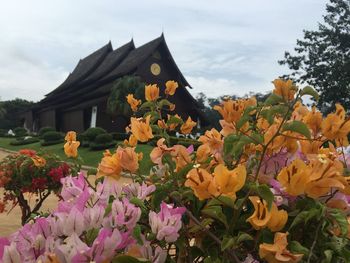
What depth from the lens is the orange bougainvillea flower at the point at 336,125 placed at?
3.93ft

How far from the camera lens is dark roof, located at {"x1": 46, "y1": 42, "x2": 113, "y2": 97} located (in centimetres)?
3991

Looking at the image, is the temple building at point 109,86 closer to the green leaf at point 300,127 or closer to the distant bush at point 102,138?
the distant bush at point 102,138

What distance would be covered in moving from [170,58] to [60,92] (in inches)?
514

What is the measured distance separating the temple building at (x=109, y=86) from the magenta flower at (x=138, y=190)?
29.2 meters

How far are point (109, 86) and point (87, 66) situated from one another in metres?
10.6

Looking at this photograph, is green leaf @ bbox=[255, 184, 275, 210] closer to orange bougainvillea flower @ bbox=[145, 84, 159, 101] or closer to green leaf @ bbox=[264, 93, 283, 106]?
green leaf @ bbox=[264, 93, 283, 106]

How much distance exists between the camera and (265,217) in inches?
39.9

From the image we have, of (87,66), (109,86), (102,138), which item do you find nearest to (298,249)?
(102,138)

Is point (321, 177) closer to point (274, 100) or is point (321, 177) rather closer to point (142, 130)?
point (274, 100)

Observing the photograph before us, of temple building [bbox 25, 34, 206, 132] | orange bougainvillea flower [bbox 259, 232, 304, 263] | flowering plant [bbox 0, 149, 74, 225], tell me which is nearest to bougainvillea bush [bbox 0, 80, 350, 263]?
orange bougainvillea flower [bbox 259, 232, 304, 263]

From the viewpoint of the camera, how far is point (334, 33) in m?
35.2

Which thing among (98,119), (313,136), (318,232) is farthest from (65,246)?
(98,119)

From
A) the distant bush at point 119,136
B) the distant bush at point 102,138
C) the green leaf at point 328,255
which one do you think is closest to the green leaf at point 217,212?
the green leaf at point 328,255

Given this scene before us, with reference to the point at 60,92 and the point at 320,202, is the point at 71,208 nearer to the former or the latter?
the point at 320,202
